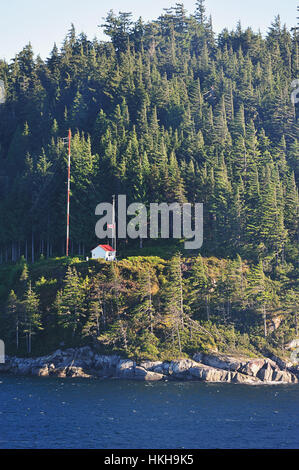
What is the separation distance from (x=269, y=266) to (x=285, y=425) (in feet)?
135

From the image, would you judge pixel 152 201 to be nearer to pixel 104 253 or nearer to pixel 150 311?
pixel 104 253

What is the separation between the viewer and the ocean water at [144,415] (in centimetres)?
5106

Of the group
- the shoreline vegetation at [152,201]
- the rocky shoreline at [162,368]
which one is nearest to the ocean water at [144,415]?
the rocky shoreline at [162,368]

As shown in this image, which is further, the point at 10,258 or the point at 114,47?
the point at 114,47

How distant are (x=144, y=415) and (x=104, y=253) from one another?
118ft

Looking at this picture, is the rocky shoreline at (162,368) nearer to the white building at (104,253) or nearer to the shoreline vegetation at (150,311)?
the shoreline vegetation at (150,311)

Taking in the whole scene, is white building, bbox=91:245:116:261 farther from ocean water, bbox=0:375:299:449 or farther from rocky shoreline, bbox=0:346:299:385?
ocean water, bbox=0:375:299:449

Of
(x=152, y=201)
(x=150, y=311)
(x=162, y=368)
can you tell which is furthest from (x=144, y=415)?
(x=152, y=201)

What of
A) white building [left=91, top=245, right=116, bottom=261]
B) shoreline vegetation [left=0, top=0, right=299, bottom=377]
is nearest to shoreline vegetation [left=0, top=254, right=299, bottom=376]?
shoreline vegetation [left=0, top=0, right=299, bottom=377]

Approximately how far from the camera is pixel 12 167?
13125 cm

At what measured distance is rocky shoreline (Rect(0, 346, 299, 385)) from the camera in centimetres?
7769

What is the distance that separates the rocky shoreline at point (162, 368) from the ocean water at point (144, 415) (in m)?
2.55

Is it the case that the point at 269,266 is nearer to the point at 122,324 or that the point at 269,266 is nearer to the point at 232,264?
the point at 232,264

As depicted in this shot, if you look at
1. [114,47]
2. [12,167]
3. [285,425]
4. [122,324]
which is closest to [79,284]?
[122,324]
